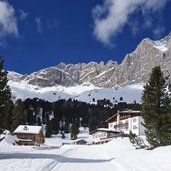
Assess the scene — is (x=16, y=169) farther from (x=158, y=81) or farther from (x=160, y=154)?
(x=158, y=81)

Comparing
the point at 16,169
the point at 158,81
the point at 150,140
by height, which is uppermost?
the point at 158,81

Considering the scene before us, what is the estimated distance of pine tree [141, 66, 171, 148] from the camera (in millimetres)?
42656

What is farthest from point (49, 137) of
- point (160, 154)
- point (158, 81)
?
point (160, 154)

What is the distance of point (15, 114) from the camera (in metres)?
121

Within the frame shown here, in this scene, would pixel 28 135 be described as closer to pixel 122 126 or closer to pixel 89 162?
pixel 122 126

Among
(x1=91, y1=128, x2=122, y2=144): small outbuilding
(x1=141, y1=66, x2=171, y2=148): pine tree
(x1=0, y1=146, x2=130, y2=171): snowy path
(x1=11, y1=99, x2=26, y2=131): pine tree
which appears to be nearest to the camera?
(x1=0, y1=146, x2=130, y2=171): snowy path

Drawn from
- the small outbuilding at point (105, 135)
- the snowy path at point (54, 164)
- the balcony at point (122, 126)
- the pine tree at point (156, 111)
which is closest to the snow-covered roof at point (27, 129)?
the small outbuilding at point (105, 135)

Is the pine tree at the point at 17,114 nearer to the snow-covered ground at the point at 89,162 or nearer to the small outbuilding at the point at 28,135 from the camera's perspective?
the small outbuilding at the point at 28,135

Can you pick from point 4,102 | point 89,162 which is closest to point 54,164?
point 89,162

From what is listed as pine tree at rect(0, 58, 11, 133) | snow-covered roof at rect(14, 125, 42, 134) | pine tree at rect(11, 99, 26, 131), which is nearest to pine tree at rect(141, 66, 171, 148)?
pine tree at rect(0, 58, 11, 133)

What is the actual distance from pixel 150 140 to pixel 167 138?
201 cm

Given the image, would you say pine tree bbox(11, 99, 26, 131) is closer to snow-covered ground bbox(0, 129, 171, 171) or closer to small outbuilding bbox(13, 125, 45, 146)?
small outbuilding bbox(13, 125, 45, 146)

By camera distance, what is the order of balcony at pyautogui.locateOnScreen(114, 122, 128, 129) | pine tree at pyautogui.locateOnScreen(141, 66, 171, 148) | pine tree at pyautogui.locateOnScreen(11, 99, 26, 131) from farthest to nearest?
balcony at pyautogui.locateOnScreen(114, 122, 128, 129)
pine tree at pyautogui.locateOnScreen(11, 99, 26, 131)
pine tree at pyautogui.locateOnScreen(141, 66, 171, 148)

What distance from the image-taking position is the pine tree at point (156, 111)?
4266 cm
